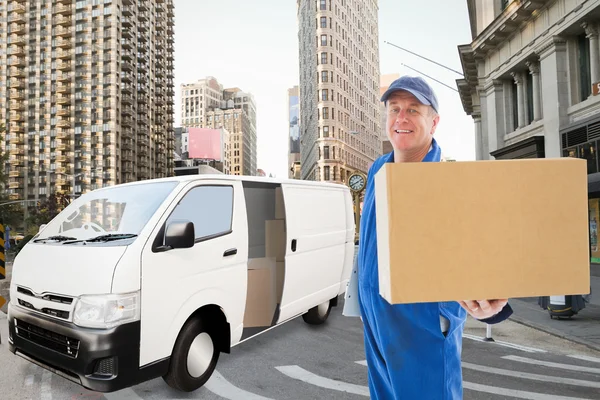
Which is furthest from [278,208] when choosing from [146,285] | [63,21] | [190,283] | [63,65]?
[63,21]

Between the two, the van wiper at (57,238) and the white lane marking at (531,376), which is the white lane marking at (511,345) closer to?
the white lane marking at (531,376)

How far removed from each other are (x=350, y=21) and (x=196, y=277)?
101946 mm

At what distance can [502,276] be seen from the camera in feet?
4.63

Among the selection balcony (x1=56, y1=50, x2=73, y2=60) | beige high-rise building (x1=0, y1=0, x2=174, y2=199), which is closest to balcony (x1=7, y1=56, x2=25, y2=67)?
beige high-rise building (x1=0, y1=0, x2=174, y2=199)

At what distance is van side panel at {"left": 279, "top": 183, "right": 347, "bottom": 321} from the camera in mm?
6184

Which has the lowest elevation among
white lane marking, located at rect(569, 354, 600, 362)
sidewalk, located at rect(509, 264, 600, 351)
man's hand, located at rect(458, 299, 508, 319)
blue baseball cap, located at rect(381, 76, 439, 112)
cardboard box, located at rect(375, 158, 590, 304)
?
sidewalk, located at rect(509, 264, 600, 351)

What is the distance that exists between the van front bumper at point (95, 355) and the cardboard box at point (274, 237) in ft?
8.37

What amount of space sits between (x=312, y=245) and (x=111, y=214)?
300cm

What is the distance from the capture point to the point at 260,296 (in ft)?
20.0

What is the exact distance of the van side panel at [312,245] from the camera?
20.3 ft

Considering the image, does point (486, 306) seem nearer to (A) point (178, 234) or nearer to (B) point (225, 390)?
(A) point (178, 234)

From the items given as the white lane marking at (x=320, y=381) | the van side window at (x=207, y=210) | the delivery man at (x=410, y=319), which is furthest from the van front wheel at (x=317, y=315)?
the delivery man at (x=410, y=319)

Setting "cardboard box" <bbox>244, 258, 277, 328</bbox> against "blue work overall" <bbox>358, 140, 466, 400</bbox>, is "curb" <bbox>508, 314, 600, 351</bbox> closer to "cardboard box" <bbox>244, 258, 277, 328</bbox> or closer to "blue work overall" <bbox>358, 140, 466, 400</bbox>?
"cardboard box" <bbox>244, 258, 277, 328</bbox>

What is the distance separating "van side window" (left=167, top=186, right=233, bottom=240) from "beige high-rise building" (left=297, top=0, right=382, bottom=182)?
6802 centimetres
